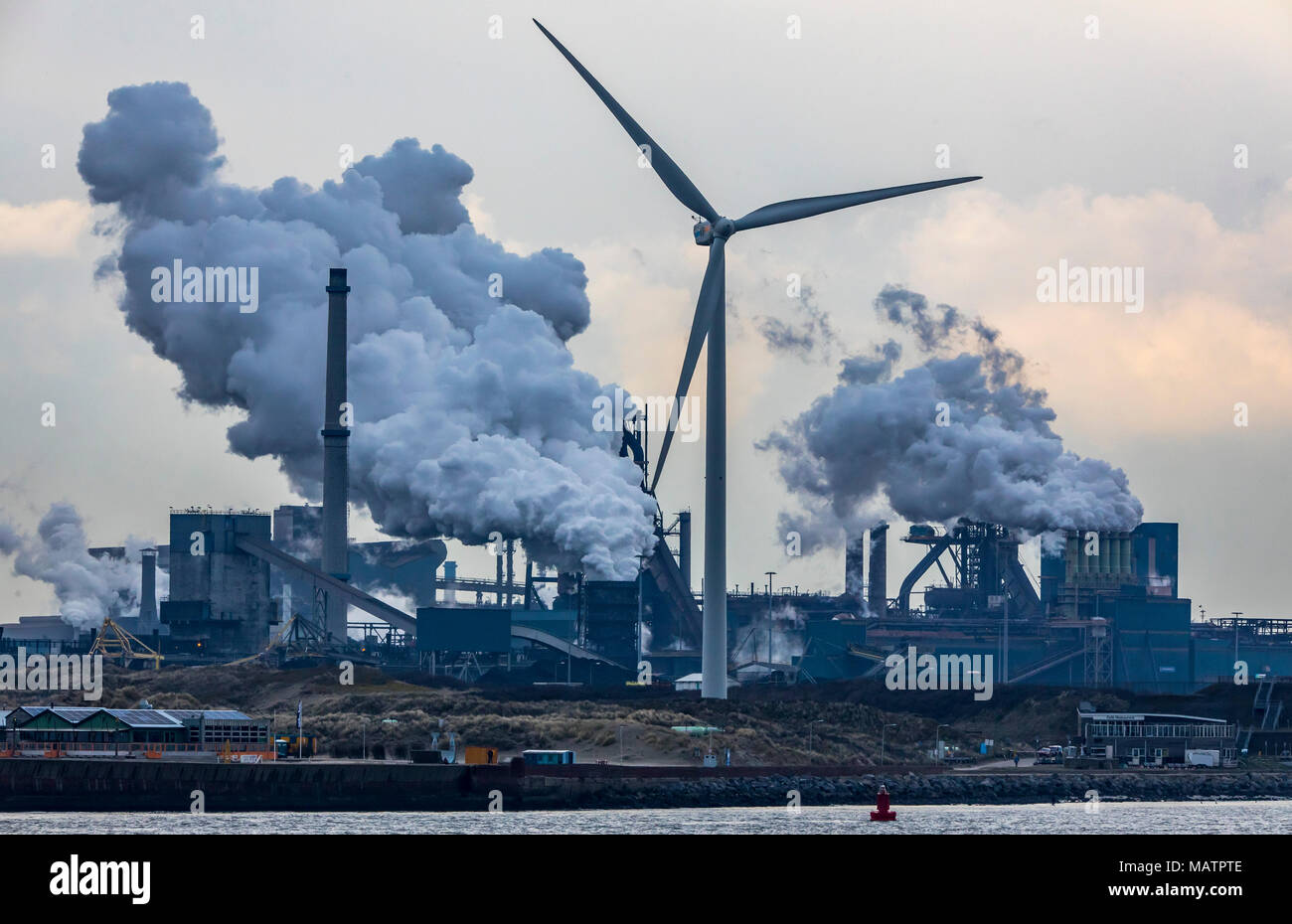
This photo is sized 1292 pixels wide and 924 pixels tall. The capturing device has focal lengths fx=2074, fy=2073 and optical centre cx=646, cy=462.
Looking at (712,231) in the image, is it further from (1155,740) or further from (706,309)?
(1155,740)

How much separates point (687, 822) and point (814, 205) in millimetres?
31705

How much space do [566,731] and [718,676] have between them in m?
9.43

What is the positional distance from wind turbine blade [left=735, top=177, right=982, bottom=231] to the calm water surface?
1122 inches

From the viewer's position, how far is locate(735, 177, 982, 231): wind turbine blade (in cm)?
9718

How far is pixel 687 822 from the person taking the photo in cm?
8438

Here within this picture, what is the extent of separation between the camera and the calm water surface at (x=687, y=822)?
7950 cm

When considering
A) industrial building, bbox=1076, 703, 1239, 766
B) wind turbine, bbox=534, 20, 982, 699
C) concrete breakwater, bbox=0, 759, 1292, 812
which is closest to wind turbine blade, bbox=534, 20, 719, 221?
wind turbine, bbox=534, 20, 982, 699

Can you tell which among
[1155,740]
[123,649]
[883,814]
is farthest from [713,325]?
[123,649]

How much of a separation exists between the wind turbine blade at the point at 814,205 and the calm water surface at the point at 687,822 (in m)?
28.5

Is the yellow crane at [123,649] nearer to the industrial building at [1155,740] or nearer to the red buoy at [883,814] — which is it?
the industrial building at [1155,740]

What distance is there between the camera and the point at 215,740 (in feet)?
341

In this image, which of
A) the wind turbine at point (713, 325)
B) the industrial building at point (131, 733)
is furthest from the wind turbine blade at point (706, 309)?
the industrial building at point (131, 733)
